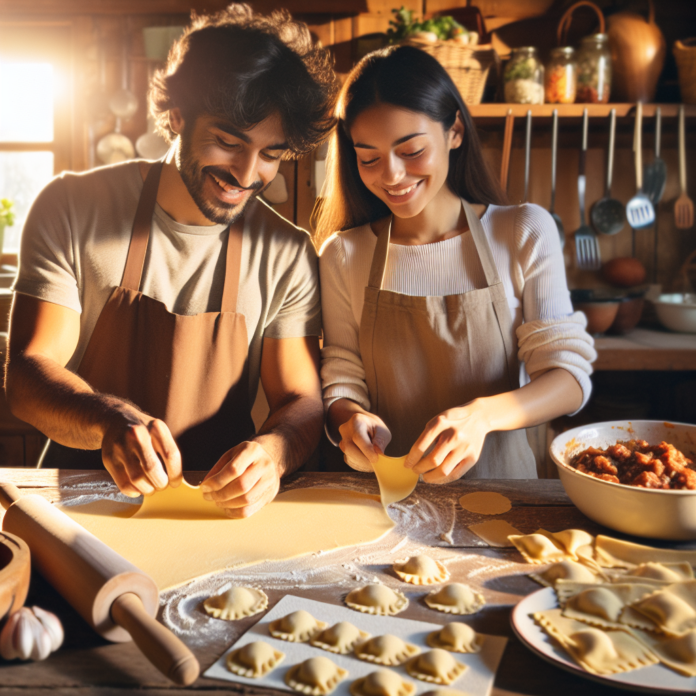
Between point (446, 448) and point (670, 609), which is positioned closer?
point (670, 609)

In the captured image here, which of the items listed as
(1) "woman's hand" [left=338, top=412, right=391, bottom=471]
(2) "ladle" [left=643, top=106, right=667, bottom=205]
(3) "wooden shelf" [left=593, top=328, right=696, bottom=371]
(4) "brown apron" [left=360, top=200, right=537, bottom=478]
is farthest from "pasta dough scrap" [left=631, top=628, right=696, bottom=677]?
(2) "ladle" [left=643, top=106, right=667, bottom=205]

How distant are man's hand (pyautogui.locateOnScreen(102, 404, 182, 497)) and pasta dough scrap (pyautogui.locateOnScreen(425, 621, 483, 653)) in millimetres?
577

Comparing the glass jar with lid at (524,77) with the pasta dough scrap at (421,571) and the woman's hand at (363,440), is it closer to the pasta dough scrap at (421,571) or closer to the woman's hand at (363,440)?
the woman's hand at (363,440)

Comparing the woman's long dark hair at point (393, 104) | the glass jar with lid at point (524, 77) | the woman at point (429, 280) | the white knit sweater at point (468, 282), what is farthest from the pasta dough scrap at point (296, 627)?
the glass jar with lid at point (524, 77)

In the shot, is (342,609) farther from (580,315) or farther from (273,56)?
(273,56)

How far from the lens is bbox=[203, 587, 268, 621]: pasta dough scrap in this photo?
94cm

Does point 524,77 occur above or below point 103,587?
above

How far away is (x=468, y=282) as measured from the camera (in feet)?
5.65

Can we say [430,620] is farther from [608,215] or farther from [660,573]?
[608,215]

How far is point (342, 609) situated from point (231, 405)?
33.5 inches

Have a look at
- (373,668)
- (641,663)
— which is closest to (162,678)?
(373,668)

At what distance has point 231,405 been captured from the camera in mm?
1728

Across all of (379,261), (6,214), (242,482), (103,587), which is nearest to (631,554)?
(242,482)

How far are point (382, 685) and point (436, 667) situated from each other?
77mm
